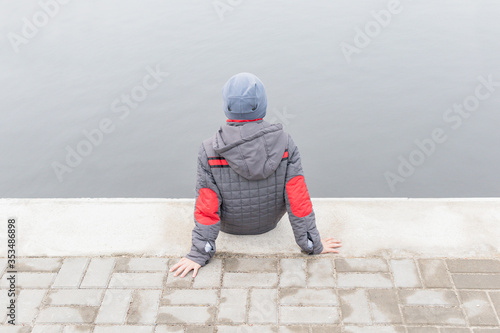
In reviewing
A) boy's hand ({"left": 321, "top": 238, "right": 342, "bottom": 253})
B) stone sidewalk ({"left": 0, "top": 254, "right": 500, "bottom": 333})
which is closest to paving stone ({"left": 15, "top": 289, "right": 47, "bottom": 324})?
stone sidewalk ({"left": 0, "top": 254, "right": 500, "bottom": 333})

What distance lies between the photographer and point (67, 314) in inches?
134

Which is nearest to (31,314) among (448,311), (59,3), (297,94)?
(448,311)

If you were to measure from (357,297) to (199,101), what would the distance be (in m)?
4.53

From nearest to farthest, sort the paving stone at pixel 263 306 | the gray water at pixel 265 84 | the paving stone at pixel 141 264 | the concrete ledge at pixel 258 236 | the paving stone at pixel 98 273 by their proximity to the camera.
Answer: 1. the paving stone at pixel 263 306
2. the paving stone at pixel 98 273
3. the paving stone at pixel 141 264
4. the concrete ledge at pixel 258 236
5. the gray water at pixel 265 84

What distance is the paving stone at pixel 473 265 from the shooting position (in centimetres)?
365

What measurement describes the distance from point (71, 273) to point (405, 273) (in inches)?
92.5

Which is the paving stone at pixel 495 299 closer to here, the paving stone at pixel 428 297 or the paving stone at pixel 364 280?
the paving stone at pixel 428 297

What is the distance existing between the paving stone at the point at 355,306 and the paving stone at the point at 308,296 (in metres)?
0.06

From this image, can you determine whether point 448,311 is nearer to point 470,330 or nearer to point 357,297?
point 470,330

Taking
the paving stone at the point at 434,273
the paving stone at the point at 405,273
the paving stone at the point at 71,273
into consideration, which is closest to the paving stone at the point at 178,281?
the paving stone at the point at 71,273

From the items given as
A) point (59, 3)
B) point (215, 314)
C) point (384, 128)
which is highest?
point (59, 3)

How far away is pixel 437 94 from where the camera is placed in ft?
23.9

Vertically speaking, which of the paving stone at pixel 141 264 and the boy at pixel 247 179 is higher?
the boy at pixel 247 179

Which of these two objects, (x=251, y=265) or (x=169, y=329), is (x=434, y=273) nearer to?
(x=251, y=265)
